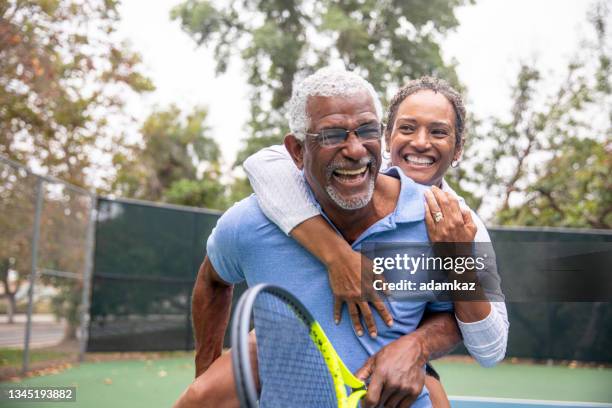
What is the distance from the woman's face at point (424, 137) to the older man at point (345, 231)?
2.15ft

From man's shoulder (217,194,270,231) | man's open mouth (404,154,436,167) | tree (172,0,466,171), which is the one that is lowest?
man's shoulder (217,194,270,231)

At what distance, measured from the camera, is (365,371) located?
6.32ft

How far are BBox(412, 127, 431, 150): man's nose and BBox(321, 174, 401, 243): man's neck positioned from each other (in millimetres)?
723

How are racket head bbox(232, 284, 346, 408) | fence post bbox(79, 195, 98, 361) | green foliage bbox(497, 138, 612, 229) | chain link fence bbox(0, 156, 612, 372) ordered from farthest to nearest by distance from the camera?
green foliage bbox(497, 138, 612, 229), fence post bbox(79, 195, 98, 361), chain link fence bbox(0, 156, 612, 372), racket head bbox(232, 284, 346, 408)

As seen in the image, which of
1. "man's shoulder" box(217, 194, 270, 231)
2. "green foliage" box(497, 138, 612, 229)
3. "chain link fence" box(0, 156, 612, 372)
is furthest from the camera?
"green foliage" box(497, 138, 612, 229)

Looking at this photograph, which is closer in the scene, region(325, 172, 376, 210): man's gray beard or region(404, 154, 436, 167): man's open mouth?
region(325, 172, 376, 210): man's gray beard

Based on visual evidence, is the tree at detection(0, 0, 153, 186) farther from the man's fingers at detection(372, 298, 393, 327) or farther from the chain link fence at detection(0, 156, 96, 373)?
the man's fingers at detection(372, 298, 393, 327)

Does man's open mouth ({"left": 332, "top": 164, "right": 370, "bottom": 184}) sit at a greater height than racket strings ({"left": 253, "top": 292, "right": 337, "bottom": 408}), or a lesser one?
greater

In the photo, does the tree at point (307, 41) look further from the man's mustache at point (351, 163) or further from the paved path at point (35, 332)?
the man's mustache at point (351, 163)

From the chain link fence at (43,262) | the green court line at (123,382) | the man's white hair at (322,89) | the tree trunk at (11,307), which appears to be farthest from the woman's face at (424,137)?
the tree trunk at (11,307)

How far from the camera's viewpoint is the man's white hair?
1.97m

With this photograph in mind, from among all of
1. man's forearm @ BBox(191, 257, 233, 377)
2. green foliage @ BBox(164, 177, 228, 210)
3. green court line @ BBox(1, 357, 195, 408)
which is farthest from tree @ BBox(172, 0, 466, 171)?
man's forearm @ BBox(191, 257, 233, 377)

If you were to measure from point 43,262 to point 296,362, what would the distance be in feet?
22.4

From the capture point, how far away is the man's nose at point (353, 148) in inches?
77.2
